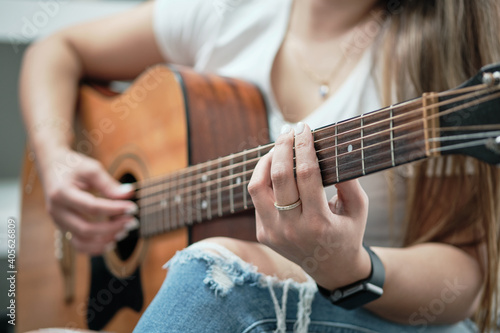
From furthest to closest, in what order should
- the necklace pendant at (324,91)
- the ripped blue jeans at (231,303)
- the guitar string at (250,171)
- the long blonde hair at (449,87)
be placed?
the necklace pendant at (324,91)
the long blonde hair at (449,87)
the ripped blue jeans at (231,303)
the guitar string at (250,171)

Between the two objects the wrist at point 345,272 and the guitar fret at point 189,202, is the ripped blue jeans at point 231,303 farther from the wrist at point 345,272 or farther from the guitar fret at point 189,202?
the guitar fret at point 189,202

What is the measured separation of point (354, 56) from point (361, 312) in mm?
404

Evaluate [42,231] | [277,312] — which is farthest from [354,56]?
[42,231]

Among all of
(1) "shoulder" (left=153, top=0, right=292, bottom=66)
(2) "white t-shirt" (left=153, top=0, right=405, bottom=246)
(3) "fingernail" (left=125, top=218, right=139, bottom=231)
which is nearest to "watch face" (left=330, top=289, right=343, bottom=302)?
(2) "white t-shirt" (left=153, top=0, right=405, bottom=246)

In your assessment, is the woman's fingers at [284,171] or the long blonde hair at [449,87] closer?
the woman's fingers at [284,171]

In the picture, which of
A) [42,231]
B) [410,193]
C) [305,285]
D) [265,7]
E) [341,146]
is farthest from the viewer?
[42,231]

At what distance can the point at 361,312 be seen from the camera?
0.71 meters

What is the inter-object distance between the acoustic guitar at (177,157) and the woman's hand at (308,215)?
1.0 inches

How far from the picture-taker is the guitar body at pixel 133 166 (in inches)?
35.2

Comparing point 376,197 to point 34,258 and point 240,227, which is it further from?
point 34,258

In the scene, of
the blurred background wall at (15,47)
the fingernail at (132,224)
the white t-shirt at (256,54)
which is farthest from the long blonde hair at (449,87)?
the blurred background wall at (15,47)

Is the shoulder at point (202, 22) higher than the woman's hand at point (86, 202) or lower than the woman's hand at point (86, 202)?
higher

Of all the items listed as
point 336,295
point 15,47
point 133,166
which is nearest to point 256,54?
point 133,166

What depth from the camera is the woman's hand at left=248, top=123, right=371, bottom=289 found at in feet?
1.88
